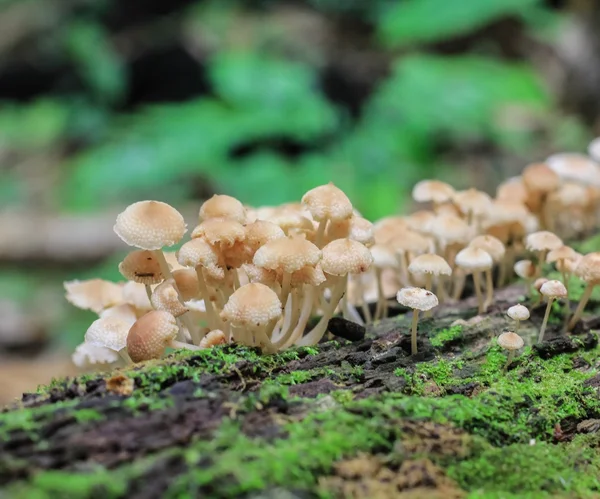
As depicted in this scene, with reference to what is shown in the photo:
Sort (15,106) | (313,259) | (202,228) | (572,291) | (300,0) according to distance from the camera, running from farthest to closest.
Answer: (300,0) < (15,106) < (572,291) < (202,228) < (313,259)

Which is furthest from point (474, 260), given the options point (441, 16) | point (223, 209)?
point (441, 16)

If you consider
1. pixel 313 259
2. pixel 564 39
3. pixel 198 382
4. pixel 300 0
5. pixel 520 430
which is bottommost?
pixel 520 430

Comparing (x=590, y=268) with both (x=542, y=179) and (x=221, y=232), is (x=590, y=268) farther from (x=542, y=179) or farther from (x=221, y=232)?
(x=221, y=232)

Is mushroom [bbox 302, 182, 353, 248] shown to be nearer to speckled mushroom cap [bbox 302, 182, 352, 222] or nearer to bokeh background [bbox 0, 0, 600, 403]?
speckled mushroom cap [bbox 302, 182, 352, 222]

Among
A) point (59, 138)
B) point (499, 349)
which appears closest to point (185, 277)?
point (499, 349)

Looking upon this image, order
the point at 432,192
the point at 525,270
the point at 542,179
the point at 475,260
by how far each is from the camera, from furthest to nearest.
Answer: the point at 542,179 < the point at 432,192 < the point at 525,270 < the point at 475,260

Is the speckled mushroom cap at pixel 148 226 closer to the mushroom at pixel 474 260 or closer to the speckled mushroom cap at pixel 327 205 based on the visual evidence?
the speckled mushroom cap at pixel 327 205

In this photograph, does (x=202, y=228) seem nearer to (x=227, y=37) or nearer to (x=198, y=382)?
(x=198, y=382)
